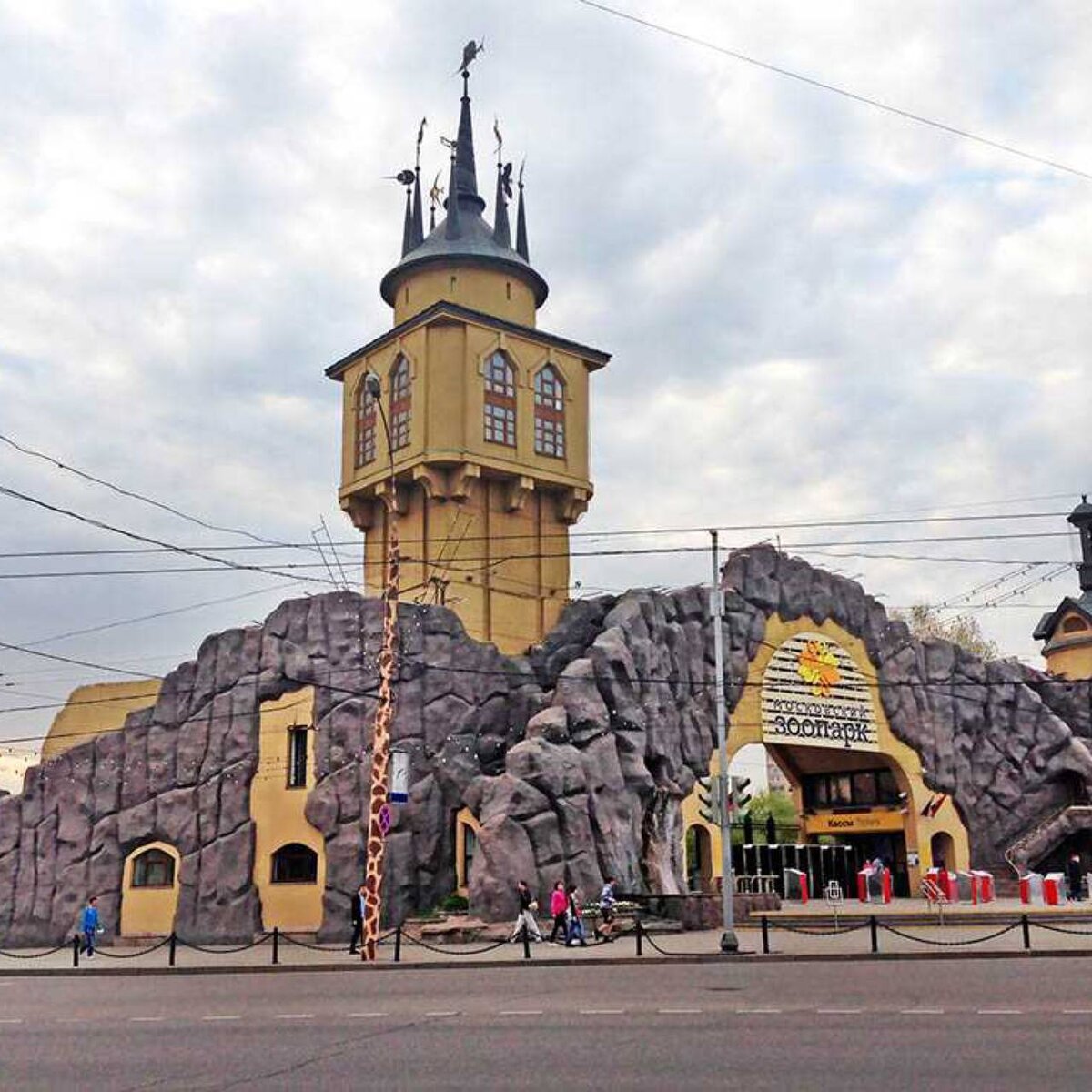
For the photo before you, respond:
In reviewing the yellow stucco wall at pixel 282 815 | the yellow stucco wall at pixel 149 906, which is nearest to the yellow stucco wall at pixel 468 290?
the yellow stucco wall at pixel 282 815

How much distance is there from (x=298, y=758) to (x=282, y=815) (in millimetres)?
1569

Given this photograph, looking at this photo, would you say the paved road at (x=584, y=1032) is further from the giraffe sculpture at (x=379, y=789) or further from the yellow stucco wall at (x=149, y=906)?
the yellow stucco wall at (x=149, y=906)

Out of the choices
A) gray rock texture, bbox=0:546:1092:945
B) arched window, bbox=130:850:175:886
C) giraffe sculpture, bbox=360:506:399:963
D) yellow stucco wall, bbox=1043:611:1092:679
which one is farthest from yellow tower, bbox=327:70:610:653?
yellow stucco wall, bbox=1043:611:1092:679

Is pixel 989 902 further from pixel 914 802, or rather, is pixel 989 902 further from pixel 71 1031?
pixel 71 1031

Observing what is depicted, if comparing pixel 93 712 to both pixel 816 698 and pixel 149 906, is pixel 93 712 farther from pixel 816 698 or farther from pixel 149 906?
pixel 816 698

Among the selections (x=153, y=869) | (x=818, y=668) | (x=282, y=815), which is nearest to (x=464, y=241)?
(x=818, y=668)

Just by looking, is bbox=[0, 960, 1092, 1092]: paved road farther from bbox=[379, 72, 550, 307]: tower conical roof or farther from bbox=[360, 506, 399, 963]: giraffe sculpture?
bbox=[379, 72, 550, 307]: tower conical roof

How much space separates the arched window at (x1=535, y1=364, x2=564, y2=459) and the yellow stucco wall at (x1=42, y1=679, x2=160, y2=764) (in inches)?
596

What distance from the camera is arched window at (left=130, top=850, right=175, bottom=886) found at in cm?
3553

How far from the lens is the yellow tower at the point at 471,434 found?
41.6 meters

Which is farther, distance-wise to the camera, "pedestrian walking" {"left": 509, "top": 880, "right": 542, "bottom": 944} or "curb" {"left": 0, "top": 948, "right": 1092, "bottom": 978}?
"pedestrian walking" {"left": 509, "top": 880, "right": 542, "bottom": 944}

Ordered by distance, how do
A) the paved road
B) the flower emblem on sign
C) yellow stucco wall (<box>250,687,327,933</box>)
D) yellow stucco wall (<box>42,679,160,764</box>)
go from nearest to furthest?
1. the paved road
2. yellow stucco wall (<box>250,687,327,933</box>)
3. yellow stucco wall (<box>42,679,160,764</box>)
4. the flower emblem on sign

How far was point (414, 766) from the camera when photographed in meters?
34.5

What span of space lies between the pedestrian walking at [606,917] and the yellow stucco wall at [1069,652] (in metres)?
30.9
